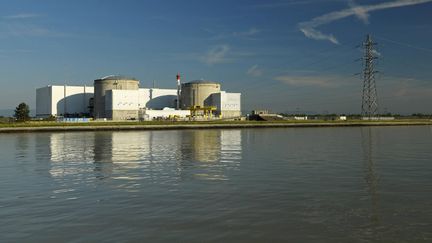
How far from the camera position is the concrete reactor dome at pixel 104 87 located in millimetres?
126450

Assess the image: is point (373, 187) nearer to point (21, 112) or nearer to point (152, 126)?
point (152, 126)

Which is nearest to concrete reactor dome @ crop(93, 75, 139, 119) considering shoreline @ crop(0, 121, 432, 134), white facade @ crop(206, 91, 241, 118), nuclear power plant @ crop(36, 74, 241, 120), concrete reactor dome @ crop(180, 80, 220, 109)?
nuclear power plant @ crop(36, 74, 241, 120)

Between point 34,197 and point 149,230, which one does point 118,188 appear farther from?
point 149,230

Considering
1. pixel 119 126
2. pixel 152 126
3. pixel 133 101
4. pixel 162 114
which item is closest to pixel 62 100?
pixel 133 101

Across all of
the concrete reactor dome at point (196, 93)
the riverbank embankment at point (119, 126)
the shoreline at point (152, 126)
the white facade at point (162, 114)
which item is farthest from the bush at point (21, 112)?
the concrete reactor dome at point (196, 93)

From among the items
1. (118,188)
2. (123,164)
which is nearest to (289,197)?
(118,188)

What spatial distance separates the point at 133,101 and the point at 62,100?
83.2ft

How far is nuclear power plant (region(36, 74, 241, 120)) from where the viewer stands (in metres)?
123

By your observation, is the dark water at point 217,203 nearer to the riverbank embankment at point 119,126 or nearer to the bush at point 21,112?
the riverbank embankment at point 119,126

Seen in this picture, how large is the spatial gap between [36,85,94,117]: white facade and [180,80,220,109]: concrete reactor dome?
1272 inches

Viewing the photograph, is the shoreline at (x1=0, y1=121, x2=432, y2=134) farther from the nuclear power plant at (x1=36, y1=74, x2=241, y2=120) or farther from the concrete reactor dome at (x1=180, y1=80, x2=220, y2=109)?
the concrete reactor dome at (x1=180, y1=80, x2=220, y2=109)

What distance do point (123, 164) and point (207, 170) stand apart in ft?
20.9

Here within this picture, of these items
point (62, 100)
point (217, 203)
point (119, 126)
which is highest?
point (62, 100)

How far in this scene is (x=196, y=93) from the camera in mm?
141000
